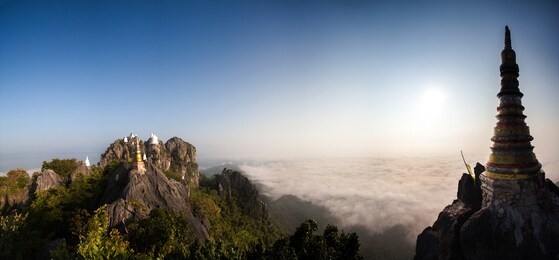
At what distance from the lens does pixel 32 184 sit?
50656 millimetres

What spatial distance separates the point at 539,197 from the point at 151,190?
45.8 metres

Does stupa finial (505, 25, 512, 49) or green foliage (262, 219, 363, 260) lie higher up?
stupa finial (505, 25, 512, 49)

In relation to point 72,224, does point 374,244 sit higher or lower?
lower

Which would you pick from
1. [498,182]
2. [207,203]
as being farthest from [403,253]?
[498,182]

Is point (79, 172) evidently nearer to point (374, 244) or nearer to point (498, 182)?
point (498, 182)

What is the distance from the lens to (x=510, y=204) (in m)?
19.9

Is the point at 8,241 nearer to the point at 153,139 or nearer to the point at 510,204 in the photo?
the point at 510,204

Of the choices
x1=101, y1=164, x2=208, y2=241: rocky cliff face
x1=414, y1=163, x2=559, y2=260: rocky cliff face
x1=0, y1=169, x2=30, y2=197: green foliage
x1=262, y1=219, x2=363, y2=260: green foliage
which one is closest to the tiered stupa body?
x1=414, y1=163, x2=559, y2=260: rocky cliff face

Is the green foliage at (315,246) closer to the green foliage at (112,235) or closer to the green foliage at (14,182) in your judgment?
the green foliage at (112,235)

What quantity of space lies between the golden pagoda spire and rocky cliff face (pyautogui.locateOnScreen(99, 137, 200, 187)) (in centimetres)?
6933

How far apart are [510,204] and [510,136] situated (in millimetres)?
4461

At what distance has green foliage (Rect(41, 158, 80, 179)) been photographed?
57625 millimetres

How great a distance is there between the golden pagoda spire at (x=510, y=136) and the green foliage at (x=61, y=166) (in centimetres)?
6408

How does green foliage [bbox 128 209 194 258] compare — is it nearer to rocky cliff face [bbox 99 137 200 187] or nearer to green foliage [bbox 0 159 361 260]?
green foliage [bbox 0 159 361 260]
